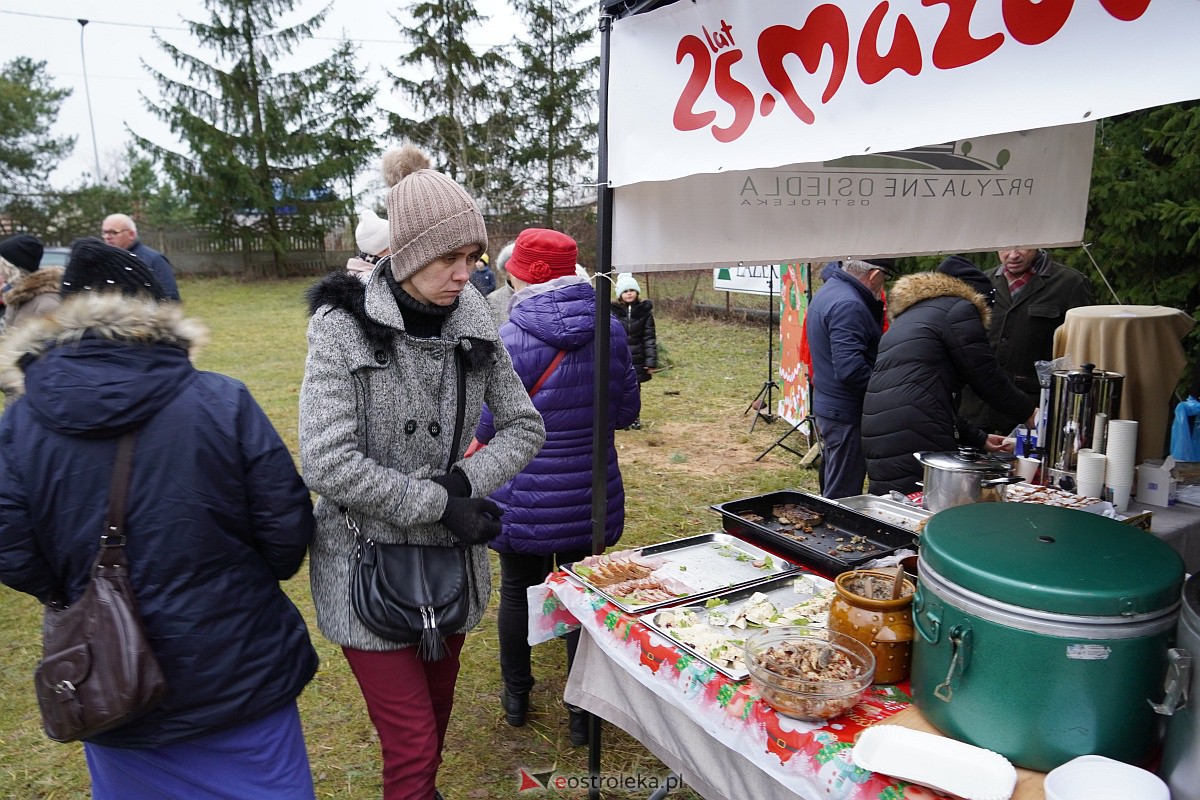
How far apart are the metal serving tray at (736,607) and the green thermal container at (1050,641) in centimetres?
44

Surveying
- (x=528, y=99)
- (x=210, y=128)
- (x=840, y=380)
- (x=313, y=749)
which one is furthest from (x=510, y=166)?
(x=313, y=749)

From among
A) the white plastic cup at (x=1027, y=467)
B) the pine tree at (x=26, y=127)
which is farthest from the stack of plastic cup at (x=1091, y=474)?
the pine tree at (x=26, y=127)

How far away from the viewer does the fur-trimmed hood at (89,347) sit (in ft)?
4.61

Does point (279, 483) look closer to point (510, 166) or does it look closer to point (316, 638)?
point (316, 638)

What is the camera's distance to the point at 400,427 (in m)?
1.84

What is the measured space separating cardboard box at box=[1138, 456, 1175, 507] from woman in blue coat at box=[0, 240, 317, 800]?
259cm

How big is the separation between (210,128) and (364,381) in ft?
78.1

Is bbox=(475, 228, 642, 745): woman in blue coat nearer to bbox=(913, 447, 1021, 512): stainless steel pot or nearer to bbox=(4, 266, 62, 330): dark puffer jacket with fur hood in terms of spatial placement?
bbox=(913, 447, 1021, 512): stainless steel pot

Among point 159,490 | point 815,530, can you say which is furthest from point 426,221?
point 815,530

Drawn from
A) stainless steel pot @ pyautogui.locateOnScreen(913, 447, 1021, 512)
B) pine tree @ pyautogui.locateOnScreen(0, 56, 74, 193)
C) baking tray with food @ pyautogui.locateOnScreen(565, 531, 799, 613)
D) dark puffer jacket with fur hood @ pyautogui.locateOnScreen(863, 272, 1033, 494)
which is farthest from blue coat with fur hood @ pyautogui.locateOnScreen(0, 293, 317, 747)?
pine tree @ pyautogui.locateOnScreen(0, 56, 74, 193)

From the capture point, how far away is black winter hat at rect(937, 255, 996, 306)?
3758mm

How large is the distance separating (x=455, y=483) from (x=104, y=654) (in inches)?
30.5

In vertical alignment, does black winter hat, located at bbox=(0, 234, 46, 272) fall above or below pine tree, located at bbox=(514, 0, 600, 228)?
below

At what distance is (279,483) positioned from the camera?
Result: 5.28ft
